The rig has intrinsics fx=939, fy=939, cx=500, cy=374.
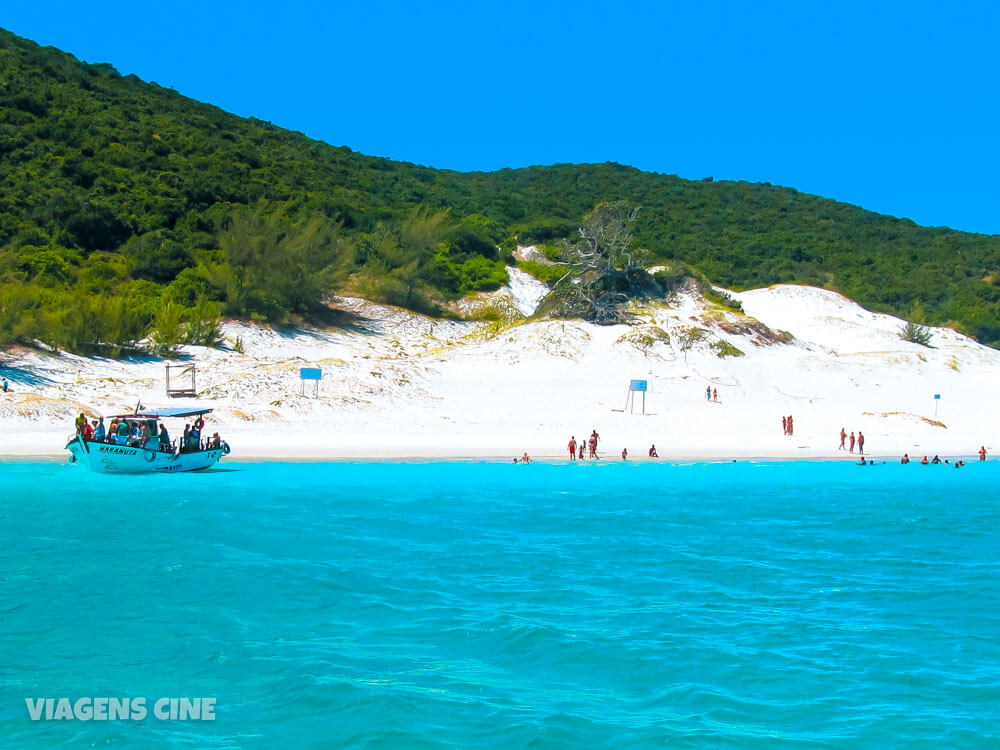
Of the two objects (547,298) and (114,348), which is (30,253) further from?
(547,298)

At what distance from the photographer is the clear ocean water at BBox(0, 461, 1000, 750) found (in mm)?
10156

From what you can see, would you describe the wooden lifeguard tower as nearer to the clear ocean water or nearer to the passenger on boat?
the passenger on boat

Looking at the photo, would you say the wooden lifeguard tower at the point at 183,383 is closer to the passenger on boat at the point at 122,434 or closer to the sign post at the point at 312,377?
the sign post at the point at 312,377

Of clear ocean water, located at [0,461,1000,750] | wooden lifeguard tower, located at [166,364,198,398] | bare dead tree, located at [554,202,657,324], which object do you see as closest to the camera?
clear ocean water, located at [0,461,1000,750]

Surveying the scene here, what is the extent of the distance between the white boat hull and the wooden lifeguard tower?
25.0 feet

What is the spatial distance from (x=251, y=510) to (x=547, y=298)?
3362 cm

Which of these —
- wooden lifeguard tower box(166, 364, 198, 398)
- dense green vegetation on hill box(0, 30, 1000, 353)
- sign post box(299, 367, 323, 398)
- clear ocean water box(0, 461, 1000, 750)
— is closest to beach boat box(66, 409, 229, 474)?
clear ocean water box(0, 461, 1000, 750)

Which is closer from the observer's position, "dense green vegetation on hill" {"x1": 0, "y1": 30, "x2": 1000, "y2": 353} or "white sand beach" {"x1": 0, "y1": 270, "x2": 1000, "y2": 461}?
"white sand beach" {"x1": 0, "y1": 270, "x2": 1000, "y2": 461}

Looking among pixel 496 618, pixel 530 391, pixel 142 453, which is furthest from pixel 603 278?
pixel 496 618

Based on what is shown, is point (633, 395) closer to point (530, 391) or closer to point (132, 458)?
point (530, 391)

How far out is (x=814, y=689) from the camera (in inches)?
444

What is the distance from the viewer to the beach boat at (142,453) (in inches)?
1056

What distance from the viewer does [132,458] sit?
89.8ft

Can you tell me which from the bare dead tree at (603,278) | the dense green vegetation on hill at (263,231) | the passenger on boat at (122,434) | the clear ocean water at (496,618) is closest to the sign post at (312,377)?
the dense green vegetation on hill at (263,231)
